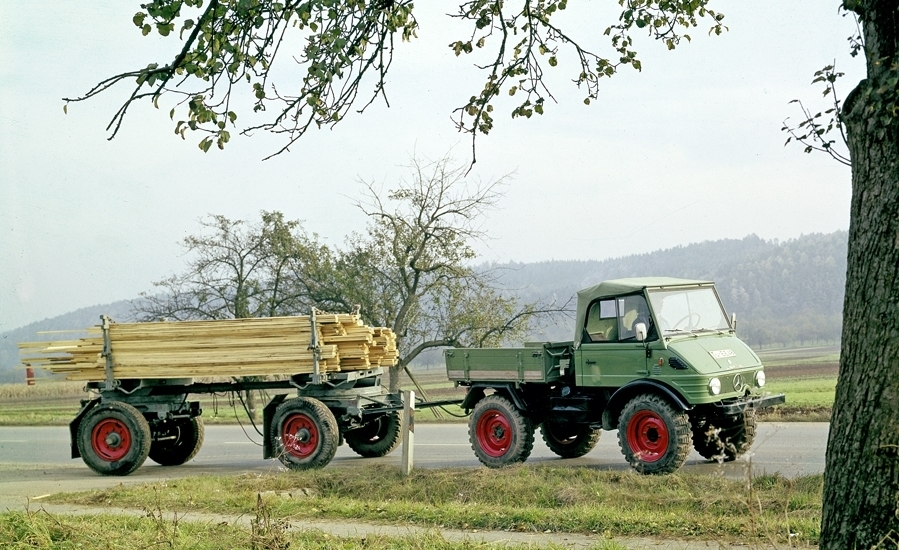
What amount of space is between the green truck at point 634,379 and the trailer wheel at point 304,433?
1968 mm

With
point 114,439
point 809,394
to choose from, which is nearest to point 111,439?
point 114,439

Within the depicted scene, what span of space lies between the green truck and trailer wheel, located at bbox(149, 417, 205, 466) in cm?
503

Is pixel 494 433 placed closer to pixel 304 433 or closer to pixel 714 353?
pixel 304 433

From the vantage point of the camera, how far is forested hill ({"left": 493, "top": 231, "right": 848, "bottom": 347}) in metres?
115

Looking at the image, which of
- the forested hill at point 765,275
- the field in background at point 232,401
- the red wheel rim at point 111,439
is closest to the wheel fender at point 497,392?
the field in background at point 232,401

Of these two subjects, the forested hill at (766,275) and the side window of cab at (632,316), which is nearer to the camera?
the side window of cab at (632,316)

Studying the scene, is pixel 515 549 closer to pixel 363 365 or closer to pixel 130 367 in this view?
pixel 363 365

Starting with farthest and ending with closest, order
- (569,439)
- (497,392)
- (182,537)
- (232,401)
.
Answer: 1. (232,401)
2. (569,439)
3. (497,392)
4. (182,537)

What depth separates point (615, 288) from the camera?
13.1 metres

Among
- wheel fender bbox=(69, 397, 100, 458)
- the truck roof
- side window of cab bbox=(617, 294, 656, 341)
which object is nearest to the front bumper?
side window of cab bbox=(617, 294, 656, 341)

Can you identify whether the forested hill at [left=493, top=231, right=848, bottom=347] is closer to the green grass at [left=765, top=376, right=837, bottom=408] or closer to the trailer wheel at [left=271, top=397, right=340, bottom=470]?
the green grass at [left=765, top=376, right=837, bottom=408]

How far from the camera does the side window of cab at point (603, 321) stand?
1305cm

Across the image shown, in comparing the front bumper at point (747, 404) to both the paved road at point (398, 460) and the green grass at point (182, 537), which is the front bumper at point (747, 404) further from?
the green grass at point (182, 537)

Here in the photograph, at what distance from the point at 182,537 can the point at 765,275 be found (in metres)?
124
